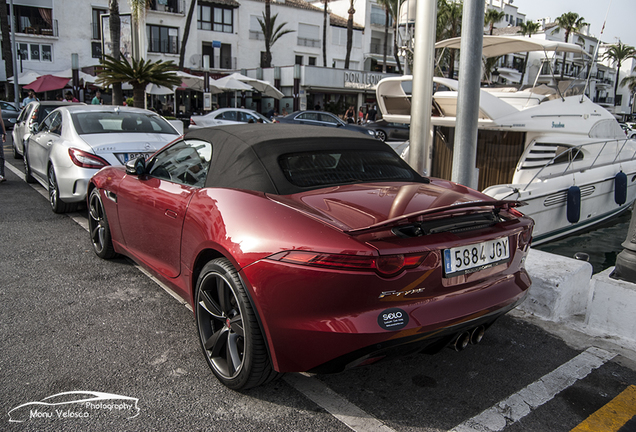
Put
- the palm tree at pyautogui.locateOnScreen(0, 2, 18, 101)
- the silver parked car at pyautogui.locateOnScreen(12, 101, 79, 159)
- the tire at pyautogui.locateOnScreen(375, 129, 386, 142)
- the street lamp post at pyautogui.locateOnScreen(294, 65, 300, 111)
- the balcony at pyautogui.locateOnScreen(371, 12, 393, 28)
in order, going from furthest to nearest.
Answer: the balcony at pyautogui.locateOnScreen(371, 12, 393, 28) → the palm tree at pyautogui.locateOnScreen(0, 2, 18, 101) → the street lamp post at pyautogui.locateOnScreen(294, 65, 300, 111) → the tire at pyautogui.locateOnScreen(375, 129, 386, 142) → the silver parked car at pyautogui.locateOnScreen(12, 101, 79, 159)

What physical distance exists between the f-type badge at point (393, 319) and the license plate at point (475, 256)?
311 mm

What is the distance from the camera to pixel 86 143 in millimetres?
6305

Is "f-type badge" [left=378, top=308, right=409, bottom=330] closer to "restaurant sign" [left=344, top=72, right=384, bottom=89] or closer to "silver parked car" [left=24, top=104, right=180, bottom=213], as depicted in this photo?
"silver parked car" [left=24, top=104, right=180, bottom=213]

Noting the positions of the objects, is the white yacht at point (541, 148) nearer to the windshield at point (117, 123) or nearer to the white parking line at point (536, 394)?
the white parking line at point (536, 394)

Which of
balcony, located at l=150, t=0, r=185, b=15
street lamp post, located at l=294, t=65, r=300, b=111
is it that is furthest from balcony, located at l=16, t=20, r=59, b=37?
street lamp post, located at l=294, t=65, r=300, b=111

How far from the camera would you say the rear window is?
3027 millimetres

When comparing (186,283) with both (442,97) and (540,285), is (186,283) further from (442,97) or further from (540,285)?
(442,97)

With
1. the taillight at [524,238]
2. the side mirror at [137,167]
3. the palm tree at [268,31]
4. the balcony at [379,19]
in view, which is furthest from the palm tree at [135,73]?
the balcony at [379,19]

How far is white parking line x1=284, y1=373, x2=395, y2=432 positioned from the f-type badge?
0.53 meters

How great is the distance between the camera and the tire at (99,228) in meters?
4.59

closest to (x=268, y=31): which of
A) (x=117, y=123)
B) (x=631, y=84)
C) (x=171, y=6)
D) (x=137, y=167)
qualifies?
(x=171, y=6)

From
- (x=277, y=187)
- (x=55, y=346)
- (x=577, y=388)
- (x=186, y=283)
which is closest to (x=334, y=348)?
(x=277, y=187)

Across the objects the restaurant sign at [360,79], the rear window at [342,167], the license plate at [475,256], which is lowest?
the license plate at [475,256]

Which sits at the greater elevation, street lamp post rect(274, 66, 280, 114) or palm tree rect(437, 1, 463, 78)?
palm tree rect(437, 1, 463, 78)
